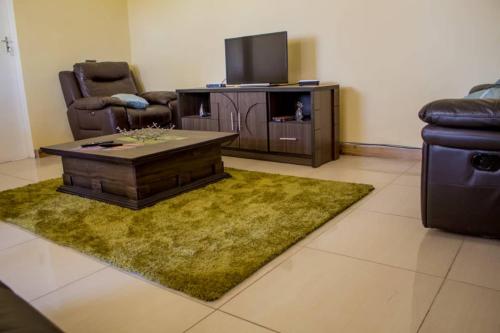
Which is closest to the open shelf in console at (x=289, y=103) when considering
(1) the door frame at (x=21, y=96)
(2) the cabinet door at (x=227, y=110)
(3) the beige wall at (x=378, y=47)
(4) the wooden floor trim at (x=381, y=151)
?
(3) the beige wall at (x=378, y=47)

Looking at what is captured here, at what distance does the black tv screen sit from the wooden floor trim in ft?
2.88

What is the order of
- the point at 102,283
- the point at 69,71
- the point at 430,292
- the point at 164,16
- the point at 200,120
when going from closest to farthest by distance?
the point at 430,292 → the point at 102,283 → the point at 200,120 → the point at 69,71 → the point at 164,16

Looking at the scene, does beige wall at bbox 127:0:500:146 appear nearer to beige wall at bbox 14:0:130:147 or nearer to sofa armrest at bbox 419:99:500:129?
beige wall at bbox 14:0:130:147

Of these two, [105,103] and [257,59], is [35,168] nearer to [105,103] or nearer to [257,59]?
[105,103]

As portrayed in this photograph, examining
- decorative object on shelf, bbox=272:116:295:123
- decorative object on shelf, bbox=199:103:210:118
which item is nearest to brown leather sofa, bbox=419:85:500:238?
decorative object on shelf, bbox=272:116:295:123

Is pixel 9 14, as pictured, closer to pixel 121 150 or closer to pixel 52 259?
pixel 121 150

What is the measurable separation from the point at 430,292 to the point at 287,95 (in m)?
2.84

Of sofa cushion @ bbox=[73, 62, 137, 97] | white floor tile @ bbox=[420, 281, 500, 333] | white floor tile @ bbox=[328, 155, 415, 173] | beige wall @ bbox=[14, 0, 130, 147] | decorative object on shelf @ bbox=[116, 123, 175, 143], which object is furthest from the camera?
sofa cushion @ bbox=[73, 62, 137, 97]

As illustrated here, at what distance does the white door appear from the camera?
14.2ft

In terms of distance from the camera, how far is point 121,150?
8.88 ft

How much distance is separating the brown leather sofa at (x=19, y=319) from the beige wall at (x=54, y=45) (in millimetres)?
Result: 4209

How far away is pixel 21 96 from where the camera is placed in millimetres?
4508

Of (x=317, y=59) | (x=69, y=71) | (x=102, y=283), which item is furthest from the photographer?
(x=69, y=71)

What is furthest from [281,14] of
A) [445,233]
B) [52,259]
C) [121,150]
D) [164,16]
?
[52,259]
